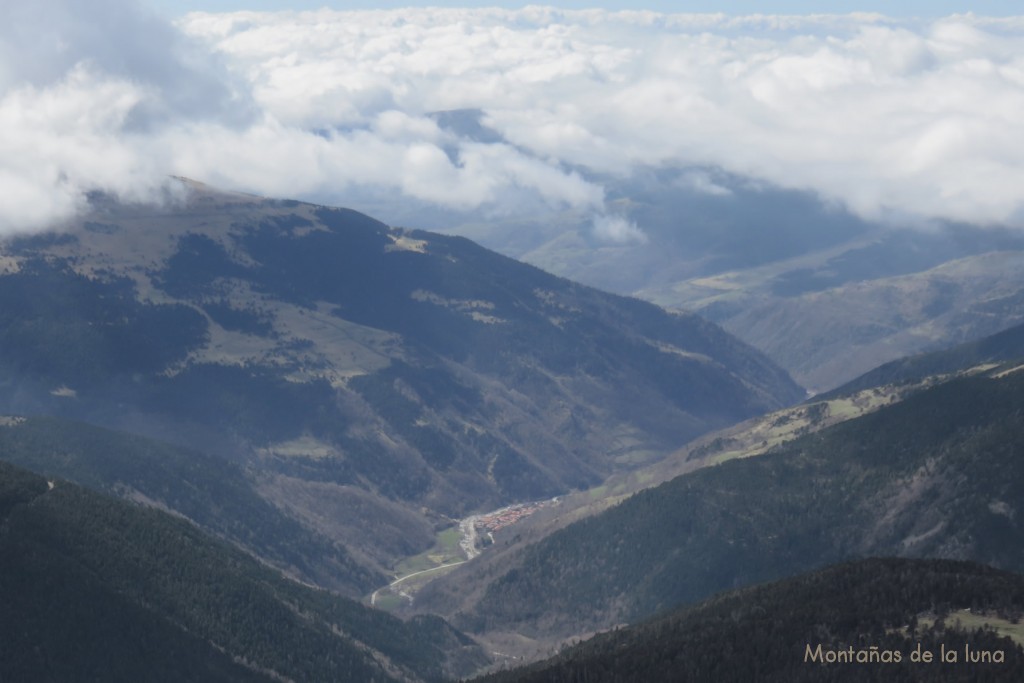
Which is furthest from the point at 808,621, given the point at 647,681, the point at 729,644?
the point at 647,681

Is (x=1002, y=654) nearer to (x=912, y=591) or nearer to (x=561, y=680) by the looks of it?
(x=912, y=591)

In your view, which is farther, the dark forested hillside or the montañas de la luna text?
the dark forested hillside

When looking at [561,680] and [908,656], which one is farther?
[561,680]

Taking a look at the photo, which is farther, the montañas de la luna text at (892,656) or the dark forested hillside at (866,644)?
the dark forested hillside at (866,644)

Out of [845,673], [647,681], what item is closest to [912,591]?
[845,673]

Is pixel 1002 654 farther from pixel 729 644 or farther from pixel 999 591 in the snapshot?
pixel 729 644

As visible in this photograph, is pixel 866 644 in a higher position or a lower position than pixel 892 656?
lower

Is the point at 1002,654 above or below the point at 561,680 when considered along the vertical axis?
above

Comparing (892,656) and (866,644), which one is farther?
(866,644)

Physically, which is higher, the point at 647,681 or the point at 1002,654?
the point at 1002,654
